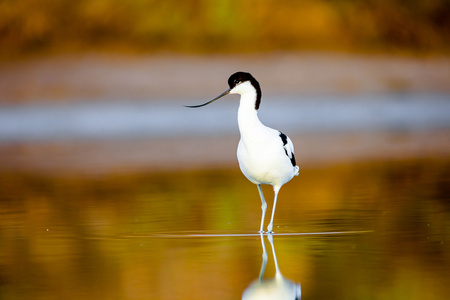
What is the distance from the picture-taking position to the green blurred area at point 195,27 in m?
34.6

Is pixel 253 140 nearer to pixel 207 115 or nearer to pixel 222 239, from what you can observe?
pixel 222 239

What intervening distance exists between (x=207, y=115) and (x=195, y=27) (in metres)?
5.51

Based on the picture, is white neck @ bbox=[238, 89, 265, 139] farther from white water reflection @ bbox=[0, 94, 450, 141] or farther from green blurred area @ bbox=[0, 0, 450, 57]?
green blurred area @ bbox=[0, 0, 450, 57]

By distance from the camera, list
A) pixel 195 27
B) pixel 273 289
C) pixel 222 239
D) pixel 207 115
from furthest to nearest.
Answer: pixel 195 27 → pixel 207 115 → pixel 222 239 → pixel 273 289

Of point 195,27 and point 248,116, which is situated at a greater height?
point 195,27

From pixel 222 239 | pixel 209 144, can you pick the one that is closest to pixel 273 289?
pixel 222 239

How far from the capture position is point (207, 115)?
30.3 metres

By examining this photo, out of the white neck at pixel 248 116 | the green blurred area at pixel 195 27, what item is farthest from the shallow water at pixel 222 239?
the green blurred area at pixel 195 27

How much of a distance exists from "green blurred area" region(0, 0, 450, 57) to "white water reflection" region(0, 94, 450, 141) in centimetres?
299

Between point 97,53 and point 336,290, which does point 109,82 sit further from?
point 336,290

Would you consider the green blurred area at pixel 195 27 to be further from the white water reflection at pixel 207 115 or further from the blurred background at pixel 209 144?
the white water reflection at pixel 207 115

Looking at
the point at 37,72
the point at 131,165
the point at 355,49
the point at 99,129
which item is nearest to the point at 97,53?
the point at 37,72

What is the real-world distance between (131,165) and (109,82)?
16008mm

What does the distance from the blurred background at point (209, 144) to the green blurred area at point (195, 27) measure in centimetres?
5
